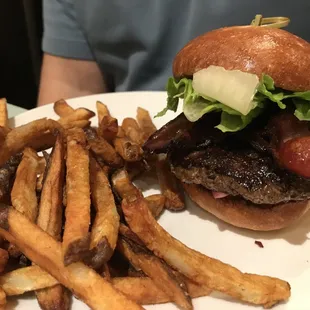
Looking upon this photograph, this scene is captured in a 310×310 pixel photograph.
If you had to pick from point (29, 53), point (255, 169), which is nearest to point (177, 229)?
point (255, 169)

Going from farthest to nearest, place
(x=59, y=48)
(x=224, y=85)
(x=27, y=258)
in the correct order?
(x=59, y=48) → (x=224, y=85) → (x=27, y=258)

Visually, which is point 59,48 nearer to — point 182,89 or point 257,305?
point 182,89

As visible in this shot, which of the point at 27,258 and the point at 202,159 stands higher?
the point at 202,159

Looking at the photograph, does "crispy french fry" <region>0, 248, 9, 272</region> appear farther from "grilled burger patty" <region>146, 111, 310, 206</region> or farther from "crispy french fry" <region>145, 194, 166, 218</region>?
"grilled burger patty" <region>146, 111, 310, 206</region>

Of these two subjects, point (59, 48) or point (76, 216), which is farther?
point (59, 48)

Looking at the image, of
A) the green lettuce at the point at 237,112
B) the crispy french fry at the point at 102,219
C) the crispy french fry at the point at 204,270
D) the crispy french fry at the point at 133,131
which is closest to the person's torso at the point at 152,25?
Answer: the crispy french fry at the point at 133,131

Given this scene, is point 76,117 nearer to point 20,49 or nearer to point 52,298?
point 52,298
